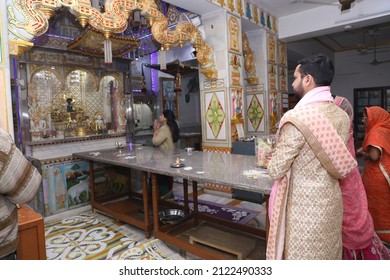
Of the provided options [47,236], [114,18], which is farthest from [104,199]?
[114,18]

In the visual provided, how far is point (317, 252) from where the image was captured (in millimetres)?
1715

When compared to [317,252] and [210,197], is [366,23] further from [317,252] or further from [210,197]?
[317,252]

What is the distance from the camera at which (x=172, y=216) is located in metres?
3.78

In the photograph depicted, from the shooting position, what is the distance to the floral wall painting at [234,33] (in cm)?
505

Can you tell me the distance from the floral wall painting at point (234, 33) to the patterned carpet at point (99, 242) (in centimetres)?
361

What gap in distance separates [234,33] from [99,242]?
4.18 m

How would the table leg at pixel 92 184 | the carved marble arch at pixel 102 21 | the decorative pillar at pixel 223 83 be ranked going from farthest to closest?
the decorative pillar at pixel 223 83
the table leg at pixel 92 184
the carved marble arch at pixel 102 21

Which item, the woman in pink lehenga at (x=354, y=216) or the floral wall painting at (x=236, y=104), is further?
the floral wall painting at (x=236, y=104)

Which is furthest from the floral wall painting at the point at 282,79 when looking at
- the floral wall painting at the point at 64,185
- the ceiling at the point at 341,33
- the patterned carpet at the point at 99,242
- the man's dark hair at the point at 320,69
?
the man's dark hair at the point at 320,69

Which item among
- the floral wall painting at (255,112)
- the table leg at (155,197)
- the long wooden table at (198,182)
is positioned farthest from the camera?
the floral wall painting at (255,112)

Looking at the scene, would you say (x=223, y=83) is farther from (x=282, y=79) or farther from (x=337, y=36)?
(x=337, y=36)

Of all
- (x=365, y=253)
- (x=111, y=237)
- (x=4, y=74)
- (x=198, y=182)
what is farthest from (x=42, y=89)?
(x=365, y=253)

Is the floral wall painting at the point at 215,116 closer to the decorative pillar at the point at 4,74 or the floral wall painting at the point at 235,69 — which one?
the floral wall painting at the point at 235,69

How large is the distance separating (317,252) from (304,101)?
3.12ft
